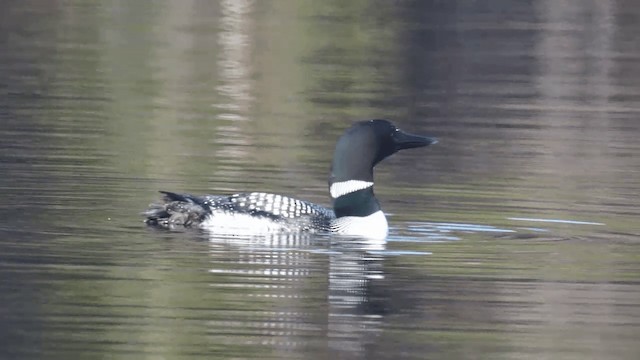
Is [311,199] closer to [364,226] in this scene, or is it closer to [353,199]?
[353,199]

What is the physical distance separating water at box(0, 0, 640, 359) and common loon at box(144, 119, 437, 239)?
0.52 ft

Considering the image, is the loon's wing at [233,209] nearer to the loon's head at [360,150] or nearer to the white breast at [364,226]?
the white breast at [364,226]

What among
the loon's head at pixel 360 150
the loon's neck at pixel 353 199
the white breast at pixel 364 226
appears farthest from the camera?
the loon's head at pixel 360 150

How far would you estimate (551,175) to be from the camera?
14.7m

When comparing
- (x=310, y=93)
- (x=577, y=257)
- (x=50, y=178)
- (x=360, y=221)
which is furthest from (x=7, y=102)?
(x=577, y=257)

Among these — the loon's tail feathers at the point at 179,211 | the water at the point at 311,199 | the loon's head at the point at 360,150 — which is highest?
the loon's head at the point at 360,150

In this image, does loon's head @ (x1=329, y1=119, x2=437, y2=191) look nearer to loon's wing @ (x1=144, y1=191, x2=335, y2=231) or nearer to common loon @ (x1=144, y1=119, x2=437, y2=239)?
common loon @ (x1=144, y1=119, x2=437, y2=239)

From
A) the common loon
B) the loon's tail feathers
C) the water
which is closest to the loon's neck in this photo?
the common loon

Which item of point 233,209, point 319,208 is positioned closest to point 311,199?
point 319,208

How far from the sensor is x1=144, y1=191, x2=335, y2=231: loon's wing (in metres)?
11.4

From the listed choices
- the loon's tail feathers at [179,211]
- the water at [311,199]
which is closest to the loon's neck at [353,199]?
the water at [311,199]

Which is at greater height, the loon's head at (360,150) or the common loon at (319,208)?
the loon's head at (360,150)

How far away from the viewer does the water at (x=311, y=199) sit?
8.90 metres

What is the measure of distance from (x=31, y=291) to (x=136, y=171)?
14.6ft
